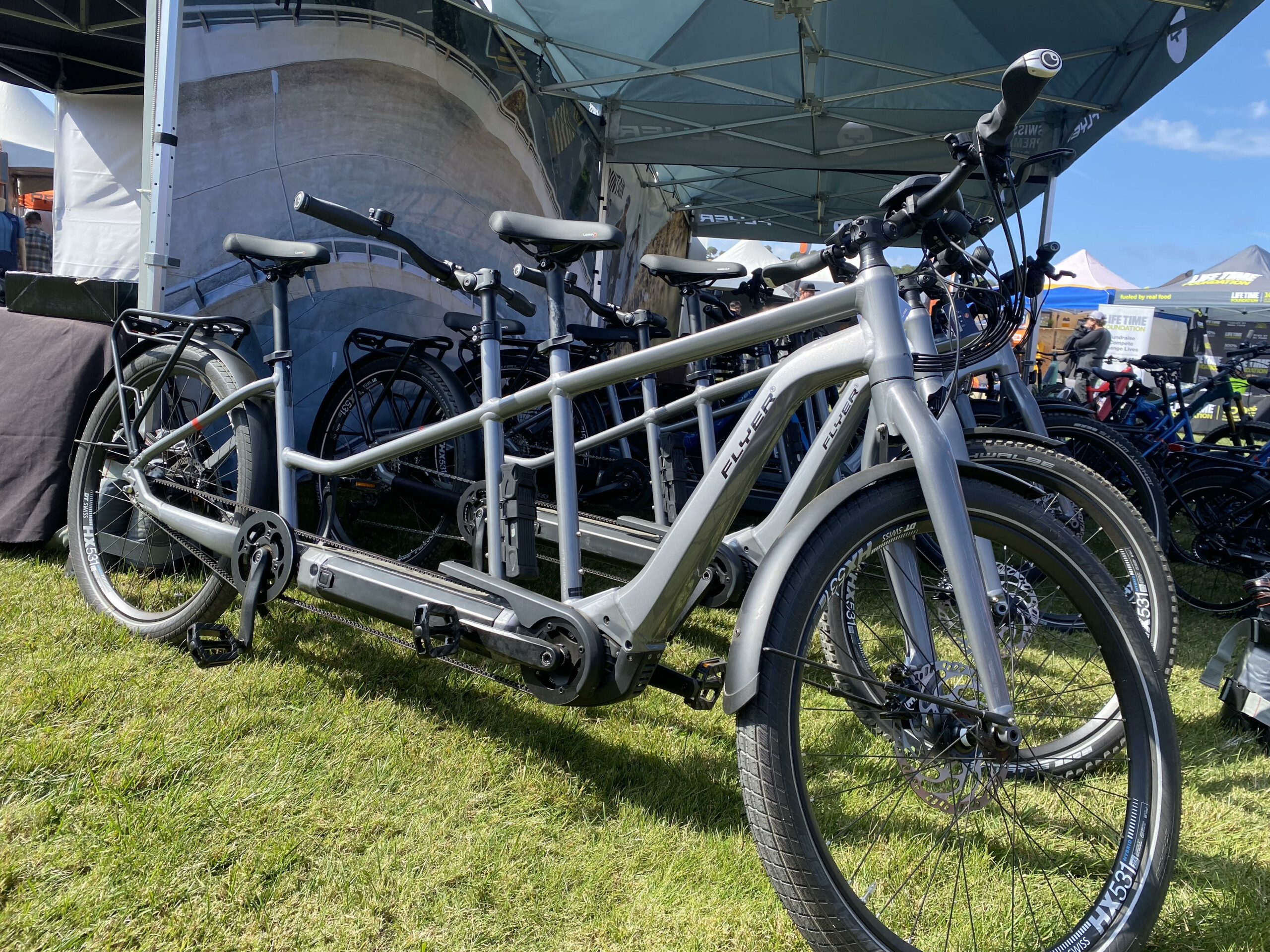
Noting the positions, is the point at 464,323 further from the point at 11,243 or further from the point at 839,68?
the point at 11,243

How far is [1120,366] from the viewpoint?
13.9 m

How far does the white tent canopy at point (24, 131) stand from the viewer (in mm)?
11078

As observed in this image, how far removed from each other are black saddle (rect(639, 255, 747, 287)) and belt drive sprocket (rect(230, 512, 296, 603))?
1.56m

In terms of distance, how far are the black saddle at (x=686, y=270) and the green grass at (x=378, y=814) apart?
1568 millimetres

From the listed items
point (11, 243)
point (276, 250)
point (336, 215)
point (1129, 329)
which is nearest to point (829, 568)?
point (336, 215)

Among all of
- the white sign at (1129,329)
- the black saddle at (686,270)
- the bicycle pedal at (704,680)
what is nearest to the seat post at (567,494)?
the bicycle pedal at (704,680)

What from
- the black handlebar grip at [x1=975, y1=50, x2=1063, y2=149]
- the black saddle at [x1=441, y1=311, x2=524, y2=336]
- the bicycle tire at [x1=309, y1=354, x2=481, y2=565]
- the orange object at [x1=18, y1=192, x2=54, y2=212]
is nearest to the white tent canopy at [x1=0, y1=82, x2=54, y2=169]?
the orange object at [x1=18, y1=192, x2=54, y2=212]

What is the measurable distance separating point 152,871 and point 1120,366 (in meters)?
15.8

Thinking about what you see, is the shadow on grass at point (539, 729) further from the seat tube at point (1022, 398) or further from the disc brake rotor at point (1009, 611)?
the seat tube at point (1022, 398)

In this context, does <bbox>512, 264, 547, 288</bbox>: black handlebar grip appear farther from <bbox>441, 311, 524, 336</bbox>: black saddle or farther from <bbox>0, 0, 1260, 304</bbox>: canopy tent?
<bbox>0, 0, 1260, 304</bbox>: canopy tent

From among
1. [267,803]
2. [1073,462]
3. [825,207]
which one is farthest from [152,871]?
[825,207]

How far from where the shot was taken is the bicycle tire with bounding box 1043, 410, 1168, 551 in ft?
10.5

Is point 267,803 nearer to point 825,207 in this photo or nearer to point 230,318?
point 230,318

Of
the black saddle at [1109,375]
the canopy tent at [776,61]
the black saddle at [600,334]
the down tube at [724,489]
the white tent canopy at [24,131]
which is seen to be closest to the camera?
the down tube at [724,489]
